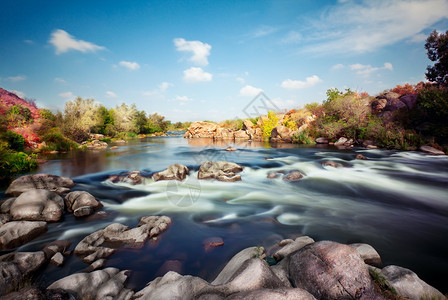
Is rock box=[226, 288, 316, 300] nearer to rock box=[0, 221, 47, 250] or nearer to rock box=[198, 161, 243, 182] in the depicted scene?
rock box=[0, 221, 47, 250]

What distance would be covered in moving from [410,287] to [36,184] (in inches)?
434

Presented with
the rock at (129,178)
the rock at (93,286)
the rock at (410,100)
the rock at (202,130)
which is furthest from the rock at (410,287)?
the rock at (202,130)

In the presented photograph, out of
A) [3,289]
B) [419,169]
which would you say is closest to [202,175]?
[3,289]

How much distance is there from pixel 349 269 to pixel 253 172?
9382mm

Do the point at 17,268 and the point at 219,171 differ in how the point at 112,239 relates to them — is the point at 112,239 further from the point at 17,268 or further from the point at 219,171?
the point at 219,171

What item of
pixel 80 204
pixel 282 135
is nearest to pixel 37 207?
pixel 80 204

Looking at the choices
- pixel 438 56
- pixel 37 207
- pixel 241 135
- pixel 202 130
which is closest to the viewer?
pixel 37 207

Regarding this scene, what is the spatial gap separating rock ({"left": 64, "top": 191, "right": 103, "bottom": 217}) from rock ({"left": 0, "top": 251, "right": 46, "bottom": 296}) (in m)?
2.25

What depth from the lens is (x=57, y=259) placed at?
13.0 feet

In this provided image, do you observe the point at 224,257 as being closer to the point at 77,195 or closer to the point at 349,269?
the point at 349,269

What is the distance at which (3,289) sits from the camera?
9.59ft

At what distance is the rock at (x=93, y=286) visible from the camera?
2914 millimetres

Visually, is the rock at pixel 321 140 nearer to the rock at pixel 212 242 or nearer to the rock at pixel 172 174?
Result: the rock at pixel 172 174

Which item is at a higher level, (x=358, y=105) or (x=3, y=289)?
(x=358, y=105)
